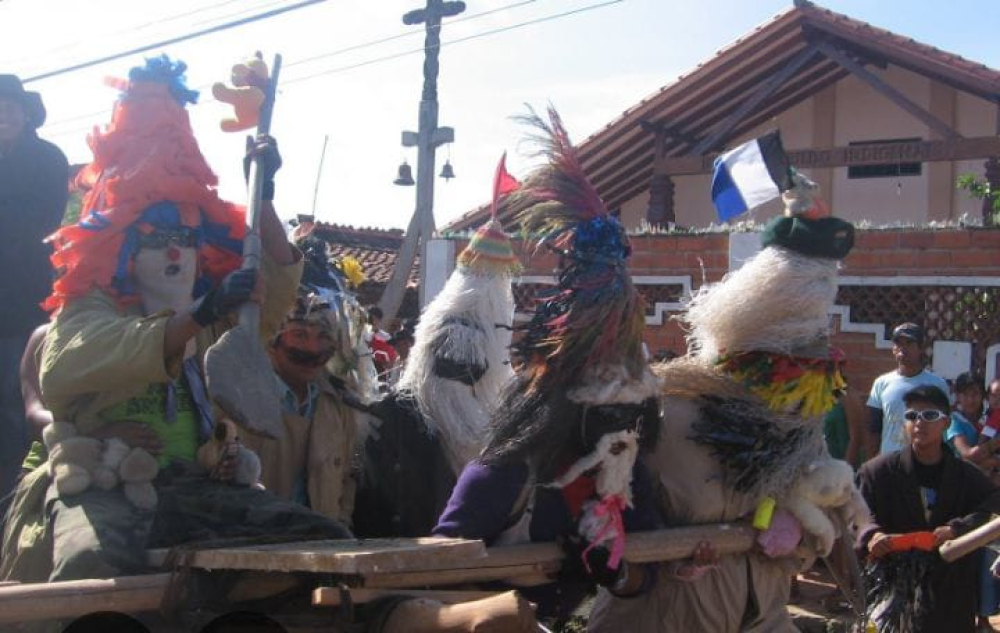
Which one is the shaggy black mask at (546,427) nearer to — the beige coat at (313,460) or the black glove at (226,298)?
the black glove at (226,298)

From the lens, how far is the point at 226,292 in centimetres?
273

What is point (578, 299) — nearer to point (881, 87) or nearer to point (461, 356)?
point (461, 356)

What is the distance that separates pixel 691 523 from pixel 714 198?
1222 mm

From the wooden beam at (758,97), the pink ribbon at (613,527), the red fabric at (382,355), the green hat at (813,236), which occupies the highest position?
the wooden beam at (758,97)

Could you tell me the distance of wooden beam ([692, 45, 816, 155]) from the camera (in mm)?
12891

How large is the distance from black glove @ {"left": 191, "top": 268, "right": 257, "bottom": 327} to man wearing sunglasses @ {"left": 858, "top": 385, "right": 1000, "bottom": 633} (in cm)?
330

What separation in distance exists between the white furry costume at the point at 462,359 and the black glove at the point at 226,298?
134 cm

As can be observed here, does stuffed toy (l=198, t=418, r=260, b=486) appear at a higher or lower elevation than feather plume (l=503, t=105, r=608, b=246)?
lower

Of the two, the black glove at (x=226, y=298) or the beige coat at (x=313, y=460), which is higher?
the black glove at (x=226, y=298)

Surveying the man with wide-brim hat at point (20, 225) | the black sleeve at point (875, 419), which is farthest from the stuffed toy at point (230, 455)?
the black sleeve at point (875, 419)

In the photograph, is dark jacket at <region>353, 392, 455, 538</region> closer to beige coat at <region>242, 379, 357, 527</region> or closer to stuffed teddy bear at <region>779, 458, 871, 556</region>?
beige coat at <region>242, 379, 357, 527</region>

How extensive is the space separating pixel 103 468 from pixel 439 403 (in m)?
1.34

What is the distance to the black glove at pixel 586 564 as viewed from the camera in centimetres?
293

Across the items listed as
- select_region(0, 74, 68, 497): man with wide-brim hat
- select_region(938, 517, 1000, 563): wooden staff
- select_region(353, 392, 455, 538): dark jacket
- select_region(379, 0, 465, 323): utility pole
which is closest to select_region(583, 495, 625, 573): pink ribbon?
select_region(353, 392, 455, 538): dark jacket
